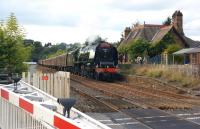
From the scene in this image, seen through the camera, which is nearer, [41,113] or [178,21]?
[41,113]

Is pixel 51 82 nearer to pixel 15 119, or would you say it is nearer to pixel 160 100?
pixel 160 100

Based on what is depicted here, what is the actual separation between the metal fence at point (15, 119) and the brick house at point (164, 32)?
55.4 metres

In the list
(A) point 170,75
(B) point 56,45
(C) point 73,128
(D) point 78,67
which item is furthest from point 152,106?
(B) point 56,45

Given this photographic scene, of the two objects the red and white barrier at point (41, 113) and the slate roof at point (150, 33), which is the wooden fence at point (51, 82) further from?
the slate roof at point (150, 33)

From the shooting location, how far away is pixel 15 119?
705 centimetres

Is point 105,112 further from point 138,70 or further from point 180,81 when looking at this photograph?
point 138,70

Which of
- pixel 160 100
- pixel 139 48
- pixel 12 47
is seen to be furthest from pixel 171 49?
pixel 160 100

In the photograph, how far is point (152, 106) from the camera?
18.5 meters

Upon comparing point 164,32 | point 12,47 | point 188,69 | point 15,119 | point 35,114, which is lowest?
point 15,119

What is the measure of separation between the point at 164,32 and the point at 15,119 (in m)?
59.7

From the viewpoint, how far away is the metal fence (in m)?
6.05

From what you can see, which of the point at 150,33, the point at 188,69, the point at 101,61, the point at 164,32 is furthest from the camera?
the point at 150,33

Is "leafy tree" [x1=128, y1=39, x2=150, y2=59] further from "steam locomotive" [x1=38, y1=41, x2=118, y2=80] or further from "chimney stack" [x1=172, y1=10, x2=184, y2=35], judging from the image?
"steam locomotive" [x1=38, y1=41, x2=118, y2=80]

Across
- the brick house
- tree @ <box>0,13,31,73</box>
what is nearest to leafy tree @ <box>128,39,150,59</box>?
the brick house
